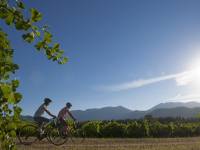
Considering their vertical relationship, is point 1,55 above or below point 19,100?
above

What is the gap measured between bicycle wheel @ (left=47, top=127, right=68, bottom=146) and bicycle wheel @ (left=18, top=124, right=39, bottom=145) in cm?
65

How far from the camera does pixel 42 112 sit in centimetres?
1745

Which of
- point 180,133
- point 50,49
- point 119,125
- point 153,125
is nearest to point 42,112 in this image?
point 50,49

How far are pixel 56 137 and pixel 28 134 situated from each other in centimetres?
184

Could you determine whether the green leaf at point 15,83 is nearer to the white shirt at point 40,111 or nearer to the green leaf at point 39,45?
the green leaf at point 39,45

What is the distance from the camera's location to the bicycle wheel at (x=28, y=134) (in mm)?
17031

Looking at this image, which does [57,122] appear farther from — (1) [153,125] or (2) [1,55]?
(1) [153,125]

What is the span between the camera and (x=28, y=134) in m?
17.3

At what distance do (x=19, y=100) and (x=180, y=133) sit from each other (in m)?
37.2

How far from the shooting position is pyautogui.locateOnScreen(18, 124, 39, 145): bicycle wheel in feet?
55.9

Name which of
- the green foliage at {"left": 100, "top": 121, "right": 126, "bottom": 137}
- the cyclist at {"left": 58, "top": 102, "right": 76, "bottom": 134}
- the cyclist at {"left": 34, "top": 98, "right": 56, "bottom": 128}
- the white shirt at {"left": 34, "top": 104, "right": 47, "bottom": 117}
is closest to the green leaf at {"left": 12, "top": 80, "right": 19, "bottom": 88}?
the cyclist at {"left": 34, "top": 98, "right": 56, "bottom": 128}

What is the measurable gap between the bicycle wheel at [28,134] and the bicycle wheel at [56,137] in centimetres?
65

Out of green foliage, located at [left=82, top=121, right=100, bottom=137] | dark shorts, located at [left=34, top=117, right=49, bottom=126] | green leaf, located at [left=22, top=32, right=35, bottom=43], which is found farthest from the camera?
green foliage, located at [left=82, top=121, right=100, bottom=137]

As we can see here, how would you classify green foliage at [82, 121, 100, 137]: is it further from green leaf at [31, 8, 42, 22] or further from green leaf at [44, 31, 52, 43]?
green leaf at [31, 8, 42, 22]
